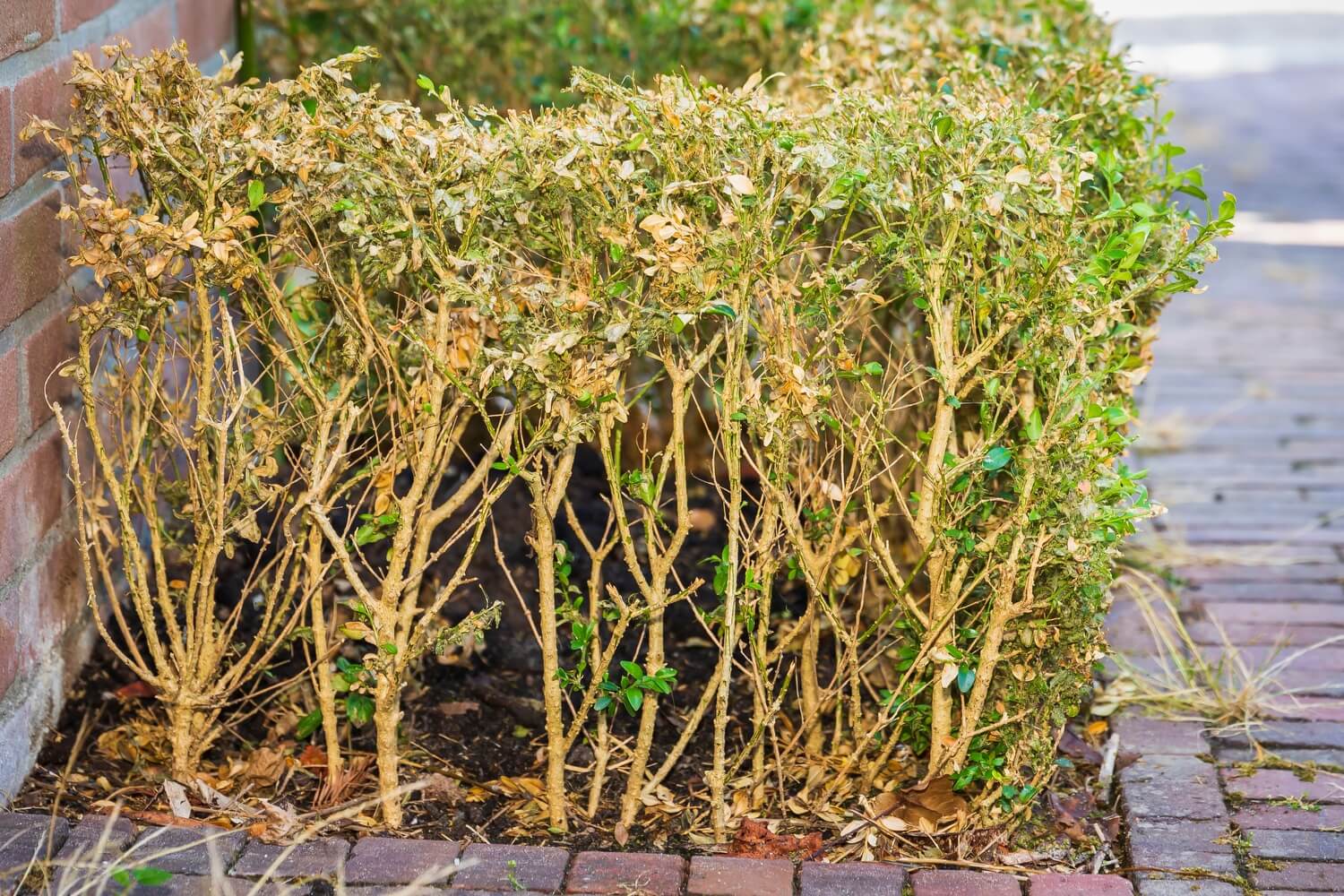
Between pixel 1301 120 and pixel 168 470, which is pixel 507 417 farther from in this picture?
pixel 1301 120

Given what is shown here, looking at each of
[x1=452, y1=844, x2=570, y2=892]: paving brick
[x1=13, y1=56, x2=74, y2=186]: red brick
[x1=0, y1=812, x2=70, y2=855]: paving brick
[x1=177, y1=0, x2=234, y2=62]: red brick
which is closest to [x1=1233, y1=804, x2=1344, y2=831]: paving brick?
[x1=452, y1=844, x2=570, y2=892]: paving brick

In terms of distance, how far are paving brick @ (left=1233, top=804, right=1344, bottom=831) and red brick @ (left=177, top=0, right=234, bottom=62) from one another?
335 cm

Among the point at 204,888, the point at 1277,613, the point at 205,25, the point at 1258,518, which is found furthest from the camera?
the point at 1258,518

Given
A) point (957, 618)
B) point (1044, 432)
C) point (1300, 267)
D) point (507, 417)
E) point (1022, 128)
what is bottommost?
point (1300, 267)

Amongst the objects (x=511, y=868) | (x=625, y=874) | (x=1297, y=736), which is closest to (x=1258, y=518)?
(x=1297, y=736)

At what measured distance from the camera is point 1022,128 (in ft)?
9.02

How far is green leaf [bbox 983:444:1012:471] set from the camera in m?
2.72

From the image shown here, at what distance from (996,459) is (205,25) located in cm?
302

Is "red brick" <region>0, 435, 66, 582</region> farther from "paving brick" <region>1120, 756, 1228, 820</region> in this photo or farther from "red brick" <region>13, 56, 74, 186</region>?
"paving brick" <region>1120, 756, 1228, 820</region>

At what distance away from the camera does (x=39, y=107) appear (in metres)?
2.91

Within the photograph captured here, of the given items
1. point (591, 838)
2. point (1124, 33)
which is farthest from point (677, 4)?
point (1124, 33)

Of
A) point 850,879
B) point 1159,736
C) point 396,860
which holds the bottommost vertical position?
point 1159,736

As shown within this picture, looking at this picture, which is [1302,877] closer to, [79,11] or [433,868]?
[433,868]

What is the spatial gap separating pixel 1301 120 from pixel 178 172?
38.7 feet
